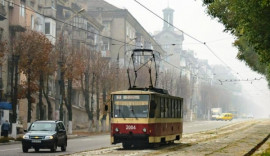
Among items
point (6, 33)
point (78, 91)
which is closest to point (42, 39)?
point (6, 33)

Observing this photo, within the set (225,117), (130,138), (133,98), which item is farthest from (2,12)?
(225,117)

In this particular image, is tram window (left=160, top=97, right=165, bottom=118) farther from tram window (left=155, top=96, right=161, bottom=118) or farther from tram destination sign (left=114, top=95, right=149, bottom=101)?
tram destination sign (left=114, top=95, right=149, bottom=101)

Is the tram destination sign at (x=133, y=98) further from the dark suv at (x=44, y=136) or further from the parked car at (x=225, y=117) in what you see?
the parked car at (x=225, y=117)

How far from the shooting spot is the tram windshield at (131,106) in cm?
2747

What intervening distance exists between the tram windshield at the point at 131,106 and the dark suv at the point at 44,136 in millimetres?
2686

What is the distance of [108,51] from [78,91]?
14.4 m

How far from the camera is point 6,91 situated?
5400 centimetres

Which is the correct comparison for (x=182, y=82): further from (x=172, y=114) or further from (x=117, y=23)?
(x=172, y=114)

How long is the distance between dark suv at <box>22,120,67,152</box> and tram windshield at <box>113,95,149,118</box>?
2.69 metres

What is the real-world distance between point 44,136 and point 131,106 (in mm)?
4378

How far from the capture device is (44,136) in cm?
2556

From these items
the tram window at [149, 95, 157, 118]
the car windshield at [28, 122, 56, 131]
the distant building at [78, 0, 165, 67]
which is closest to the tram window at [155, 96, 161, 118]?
the tram window at [149, 95, 157, 118]

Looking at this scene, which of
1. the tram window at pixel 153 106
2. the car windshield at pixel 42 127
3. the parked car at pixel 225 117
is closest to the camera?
the car windshield at pixel 42 127

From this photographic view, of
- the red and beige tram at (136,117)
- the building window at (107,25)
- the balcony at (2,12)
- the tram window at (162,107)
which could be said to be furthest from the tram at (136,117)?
the building window at (107,25)
